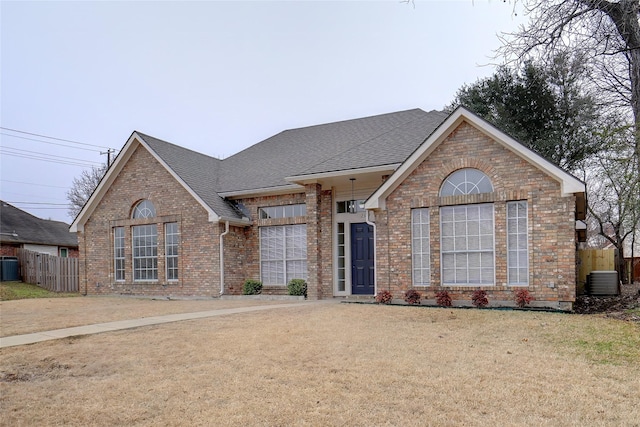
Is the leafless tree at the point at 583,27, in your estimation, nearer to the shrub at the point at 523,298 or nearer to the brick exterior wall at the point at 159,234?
the shrub at the point at 523,298

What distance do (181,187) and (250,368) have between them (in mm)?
12729

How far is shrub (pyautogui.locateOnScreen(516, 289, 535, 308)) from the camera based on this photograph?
11125mm

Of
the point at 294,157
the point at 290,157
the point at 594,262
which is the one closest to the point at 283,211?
the point at 294,157

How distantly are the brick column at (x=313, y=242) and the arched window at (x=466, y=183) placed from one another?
457cm

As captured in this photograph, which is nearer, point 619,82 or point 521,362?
point 521,362

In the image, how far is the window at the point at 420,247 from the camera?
12.8 m

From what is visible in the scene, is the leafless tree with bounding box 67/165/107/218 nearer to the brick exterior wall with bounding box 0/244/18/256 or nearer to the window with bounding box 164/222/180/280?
the brick exterior wall with bounding box 0/244/18/256

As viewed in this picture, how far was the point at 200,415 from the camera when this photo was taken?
4414 millimetres

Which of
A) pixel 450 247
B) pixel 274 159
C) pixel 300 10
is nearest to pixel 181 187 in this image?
pixel 274 159

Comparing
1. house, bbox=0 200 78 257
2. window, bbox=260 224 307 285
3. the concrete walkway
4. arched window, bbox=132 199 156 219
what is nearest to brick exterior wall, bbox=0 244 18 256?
house, bbox=0 200 78 257

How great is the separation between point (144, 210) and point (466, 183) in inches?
499

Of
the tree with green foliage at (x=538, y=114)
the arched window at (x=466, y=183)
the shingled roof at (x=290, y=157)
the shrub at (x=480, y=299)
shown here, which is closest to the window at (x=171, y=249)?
the shingled roof at (x=290, y=157)

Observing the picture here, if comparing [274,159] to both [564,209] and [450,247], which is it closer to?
[450,247]

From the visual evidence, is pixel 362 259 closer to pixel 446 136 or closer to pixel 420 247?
pixel 420 247
